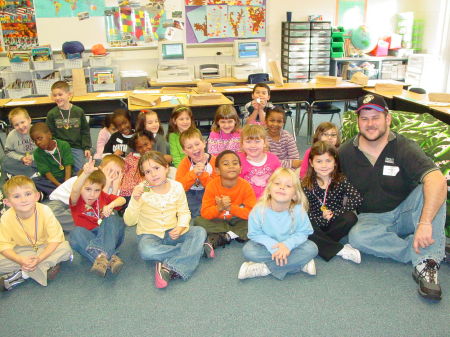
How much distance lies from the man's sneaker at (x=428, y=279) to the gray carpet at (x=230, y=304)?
5 centimetres

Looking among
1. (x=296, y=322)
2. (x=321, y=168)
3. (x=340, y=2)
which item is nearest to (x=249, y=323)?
(x=296, y=322)

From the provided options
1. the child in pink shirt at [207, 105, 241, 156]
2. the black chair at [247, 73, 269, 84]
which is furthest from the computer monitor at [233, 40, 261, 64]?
the child in pink shirt at [207, 105, 241, 156]

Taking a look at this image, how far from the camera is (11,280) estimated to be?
89.9 inches

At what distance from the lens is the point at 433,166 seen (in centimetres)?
220

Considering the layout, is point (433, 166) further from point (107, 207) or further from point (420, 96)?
point (420, 96)

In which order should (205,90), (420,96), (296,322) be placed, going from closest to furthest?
(296,322)
(420,96)
(205,90)

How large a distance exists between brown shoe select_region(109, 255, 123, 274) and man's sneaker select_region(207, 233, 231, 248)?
58cm

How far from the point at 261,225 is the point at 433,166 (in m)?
1.01

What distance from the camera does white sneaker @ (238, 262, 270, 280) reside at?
230 centimetres

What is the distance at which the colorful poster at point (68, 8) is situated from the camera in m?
6.29

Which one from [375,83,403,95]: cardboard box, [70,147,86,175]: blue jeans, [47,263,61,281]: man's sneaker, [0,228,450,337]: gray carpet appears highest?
[375,83,403,95]: cardboard box

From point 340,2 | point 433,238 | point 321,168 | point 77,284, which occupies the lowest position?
point 77,284

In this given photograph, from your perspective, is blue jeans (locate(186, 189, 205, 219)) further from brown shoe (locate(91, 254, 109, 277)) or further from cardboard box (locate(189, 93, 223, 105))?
cardboard box (locate(189, 93, 223, 105))

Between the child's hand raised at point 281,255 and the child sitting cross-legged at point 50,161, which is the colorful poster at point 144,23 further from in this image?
the child's hand raised at point 281,255
